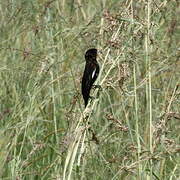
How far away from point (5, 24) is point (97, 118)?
3.89ft

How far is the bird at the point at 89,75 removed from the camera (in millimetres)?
2477

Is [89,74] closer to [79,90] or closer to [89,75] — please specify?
[89,75]

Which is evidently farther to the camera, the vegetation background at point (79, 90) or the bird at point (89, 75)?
the bird at point (89, 75)

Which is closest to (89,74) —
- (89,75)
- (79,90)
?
(89,75)

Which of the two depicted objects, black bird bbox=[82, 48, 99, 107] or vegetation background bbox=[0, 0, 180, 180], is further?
black bird bbox=[82, 48, 99, 107]

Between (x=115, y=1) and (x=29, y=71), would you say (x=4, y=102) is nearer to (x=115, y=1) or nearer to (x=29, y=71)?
(x=29, y=71)

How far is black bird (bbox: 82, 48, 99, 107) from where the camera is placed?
8.13 feet

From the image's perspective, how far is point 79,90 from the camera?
9.43 feet

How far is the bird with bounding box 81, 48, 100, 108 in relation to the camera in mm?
2477

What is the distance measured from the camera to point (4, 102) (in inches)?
149

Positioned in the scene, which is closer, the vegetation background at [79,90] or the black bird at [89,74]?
the vegetation background at [79,90]

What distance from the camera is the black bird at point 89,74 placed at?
8.13ft

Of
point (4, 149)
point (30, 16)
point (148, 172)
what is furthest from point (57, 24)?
point (148, 172)

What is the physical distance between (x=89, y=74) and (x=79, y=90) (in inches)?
14.4
